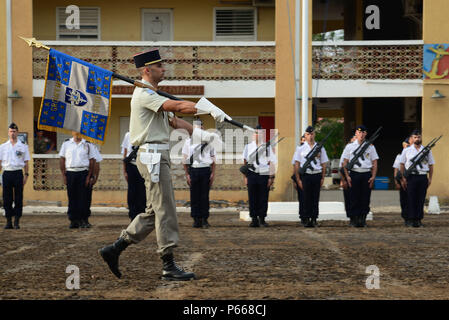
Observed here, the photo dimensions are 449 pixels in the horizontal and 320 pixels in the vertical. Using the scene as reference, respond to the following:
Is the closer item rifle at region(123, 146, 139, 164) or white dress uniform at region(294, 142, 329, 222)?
rifle at region(123, 146, 139, 164)

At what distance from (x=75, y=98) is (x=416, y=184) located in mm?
7865

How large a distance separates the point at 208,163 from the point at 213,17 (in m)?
9.57

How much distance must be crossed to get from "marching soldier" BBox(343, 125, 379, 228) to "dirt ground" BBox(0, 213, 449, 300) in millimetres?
338

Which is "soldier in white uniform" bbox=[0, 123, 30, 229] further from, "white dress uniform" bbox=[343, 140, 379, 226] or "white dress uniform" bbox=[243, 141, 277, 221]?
"white dress uniform" bbox=[343, 140, 379, 226]

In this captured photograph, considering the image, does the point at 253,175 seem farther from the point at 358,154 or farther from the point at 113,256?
the point at 113,256

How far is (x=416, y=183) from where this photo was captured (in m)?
13.6

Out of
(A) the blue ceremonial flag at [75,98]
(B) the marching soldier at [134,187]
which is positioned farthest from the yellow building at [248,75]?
(A) the blue ceremonial flag at [75,98]

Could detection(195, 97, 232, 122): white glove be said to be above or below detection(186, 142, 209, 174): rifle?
above

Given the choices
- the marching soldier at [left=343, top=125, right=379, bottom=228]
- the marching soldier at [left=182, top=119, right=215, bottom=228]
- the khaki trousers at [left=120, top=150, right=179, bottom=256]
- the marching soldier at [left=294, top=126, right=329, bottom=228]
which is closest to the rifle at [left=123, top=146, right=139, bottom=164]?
the marching soldier at [left=182, top=119, right=215, bottom=228]

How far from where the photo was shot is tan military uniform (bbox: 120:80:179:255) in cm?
687

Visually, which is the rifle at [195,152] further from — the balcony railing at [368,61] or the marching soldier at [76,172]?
the balcony railing at [368,61]

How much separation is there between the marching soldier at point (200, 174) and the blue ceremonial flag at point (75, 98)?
5.99m

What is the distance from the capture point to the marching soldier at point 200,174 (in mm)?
13648

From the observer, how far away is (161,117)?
7043 mm
